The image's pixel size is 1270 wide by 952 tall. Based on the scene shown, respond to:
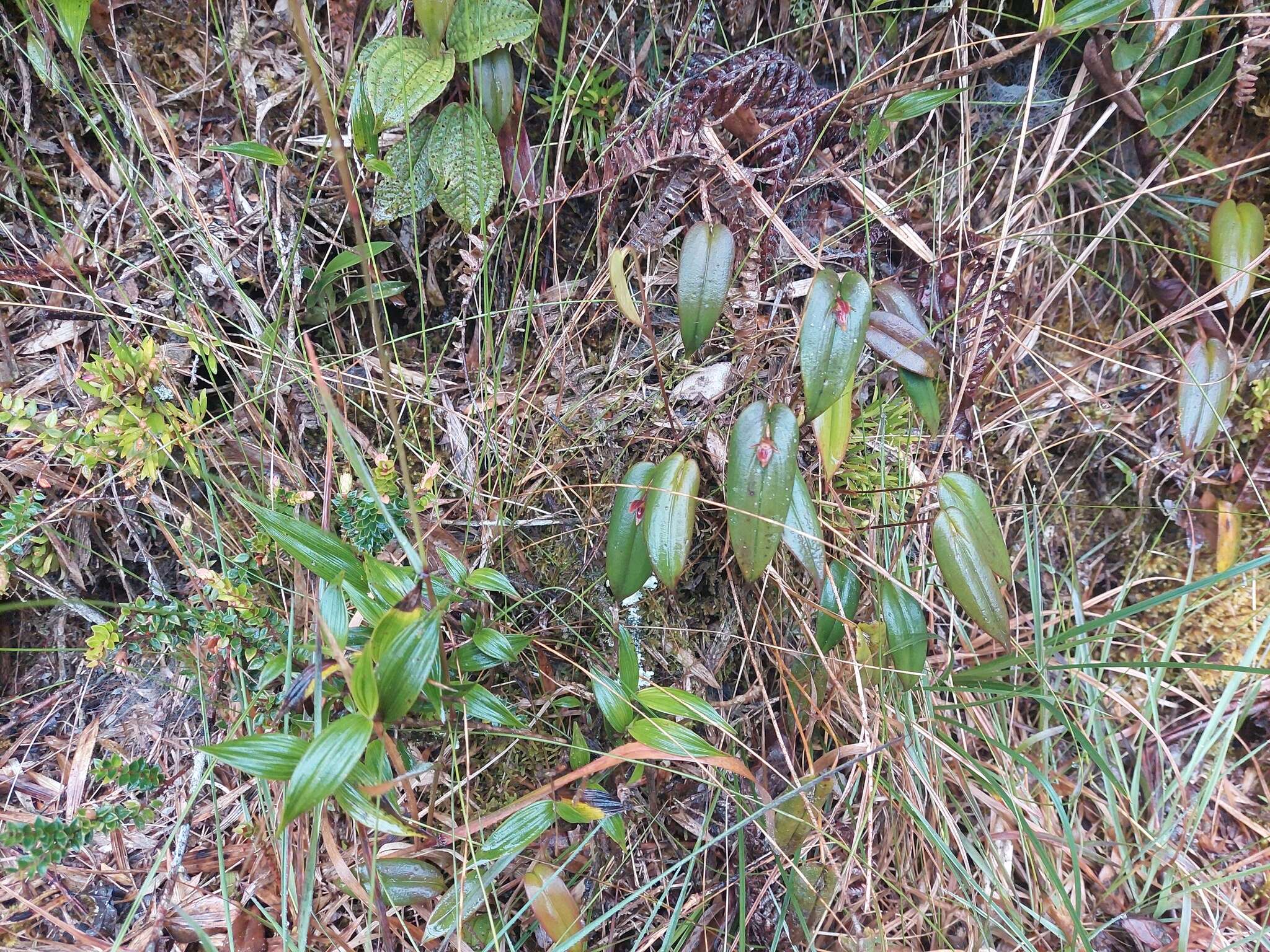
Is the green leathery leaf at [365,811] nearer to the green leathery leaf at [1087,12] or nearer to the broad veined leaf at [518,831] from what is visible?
the broad veined leaf at [518,831]

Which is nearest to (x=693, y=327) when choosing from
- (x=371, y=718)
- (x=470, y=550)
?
(x=470, y=550)

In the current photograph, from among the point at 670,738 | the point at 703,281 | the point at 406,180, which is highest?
the point at 406,180

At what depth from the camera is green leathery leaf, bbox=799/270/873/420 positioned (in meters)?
0.82

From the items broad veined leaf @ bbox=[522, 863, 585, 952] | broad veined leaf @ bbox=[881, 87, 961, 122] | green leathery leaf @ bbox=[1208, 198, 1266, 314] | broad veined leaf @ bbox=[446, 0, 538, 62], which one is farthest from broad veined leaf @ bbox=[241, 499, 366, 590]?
green leathery leaf @ bbox=[1208, 198, 1266, 314]

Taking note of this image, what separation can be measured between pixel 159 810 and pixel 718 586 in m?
0.79

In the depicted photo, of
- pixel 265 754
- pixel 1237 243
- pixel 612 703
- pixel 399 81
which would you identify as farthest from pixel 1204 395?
pixel 265 754

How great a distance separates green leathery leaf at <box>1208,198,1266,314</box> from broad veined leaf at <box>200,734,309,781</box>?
4.43 feet

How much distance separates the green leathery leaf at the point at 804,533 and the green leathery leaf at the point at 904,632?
12 centimetres

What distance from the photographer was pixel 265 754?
674mm

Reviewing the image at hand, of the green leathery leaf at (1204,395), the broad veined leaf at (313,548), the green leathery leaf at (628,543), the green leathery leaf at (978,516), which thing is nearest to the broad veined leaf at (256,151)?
the broad veined leaf at (313,548)

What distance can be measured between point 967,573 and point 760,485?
27 cm

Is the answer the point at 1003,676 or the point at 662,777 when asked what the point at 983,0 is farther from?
the point at 662,777

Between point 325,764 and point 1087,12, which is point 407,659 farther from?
point 1087,12

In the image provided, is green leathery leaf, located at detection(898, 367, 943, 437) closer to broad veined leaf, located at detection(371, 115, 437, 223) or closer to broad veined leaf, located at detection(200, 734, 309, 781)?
broad veined leaf, located at detection(371, 115, 437, 223)
